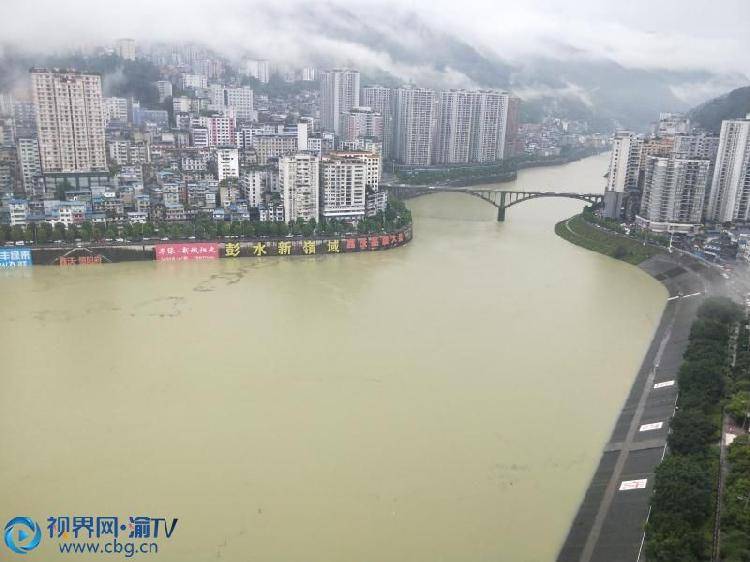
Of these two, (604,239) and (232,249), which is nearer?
(232,249)

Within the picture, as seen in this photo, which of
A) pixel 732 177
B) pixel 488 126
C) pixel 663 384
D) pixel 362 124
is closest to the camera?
pixel 663 384

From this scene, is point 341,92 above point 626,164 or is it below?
above

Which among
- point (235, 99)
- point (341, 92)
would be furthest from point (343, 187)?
point (235, 99)

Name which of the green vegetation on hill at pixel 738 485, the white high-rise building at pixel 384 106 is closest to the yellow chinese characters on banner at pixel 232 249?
the green vegetation on hill at pixel 738 485

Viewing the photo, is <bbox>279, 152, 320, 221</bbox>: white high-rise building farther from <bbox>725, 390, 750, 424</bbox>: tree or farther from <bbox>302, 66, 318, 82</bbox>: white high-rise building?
<bbox>302, 66, 318, 82</bbox>: white high-rise building

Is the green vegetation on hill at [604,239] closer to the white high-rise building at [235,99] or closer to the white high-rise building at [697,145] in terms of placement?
the white high-rise building at [697,145]

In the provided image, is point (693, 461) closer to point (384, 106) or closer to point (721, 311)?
point (721, 311)

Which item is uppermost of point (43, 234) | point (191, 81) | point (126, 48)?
point (126, 48)

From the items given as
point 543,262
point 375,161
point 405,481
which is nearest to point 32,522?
point 405,481
